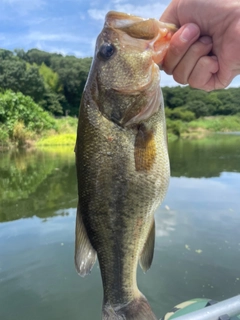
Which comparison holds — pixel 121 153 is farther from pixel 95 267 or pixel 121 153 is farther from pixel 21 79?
pixel 21 79

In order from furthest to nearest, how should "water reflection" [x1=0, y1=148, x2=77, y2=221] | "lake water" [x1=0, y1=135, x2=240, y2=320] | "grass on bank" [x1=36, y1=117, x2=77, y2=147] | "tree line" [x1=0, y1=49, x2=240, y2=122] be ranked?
1. "tree line" [x1=0, y1=49, x2=240, y2=122]
2. "grass on bank" [x1=36, y1=117, x2=77, y2=147]
3. "water reflection" [x1=0, y1=148, x2=77, y2=221]
4. "lake water" [x1=0, y1=135, x2=240, y2=320]

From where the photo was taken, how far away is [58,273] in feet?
15.7

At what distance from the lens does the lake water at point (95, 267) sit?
4172mm

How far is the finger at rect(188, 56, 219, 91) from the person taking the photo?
1.95 metres

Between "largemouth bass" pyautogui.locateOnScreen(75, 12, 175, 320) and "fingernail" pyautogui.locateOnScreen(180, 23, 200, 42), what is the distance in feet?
0.27

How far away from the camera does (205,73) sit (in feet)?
6.61

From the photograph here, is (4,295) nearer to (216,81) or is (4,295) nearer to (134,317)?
(134,317)

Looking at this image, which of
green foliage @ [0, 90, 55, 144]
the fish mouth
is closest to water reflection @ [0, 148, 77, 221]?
green foliage @ [0, 90, 55, 144]

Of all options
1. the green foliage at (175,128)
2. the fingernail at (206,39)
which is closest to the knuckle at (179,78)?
the fingernail at (206,39)

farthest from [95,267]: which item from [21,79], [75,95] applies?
[75,95]

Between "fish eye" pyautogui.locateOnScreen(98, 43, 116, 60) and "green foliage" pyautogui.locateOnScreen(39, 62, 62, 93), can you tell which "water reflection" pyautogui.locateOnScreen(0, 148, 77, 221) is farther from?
"green foliage" pyautogui.locateOnScreen(39, 62, 62, 93)

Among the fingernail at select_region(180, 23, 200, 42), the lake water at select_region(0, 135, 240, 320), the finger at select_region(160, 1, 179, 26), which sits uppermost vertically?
the finger at select_region(160, 1, 179, 26)

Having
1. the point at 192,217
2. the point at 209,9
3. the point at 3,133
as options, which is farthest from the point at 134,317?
the point at 3,133

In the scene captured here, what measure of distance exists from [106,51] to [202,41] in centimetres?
60
